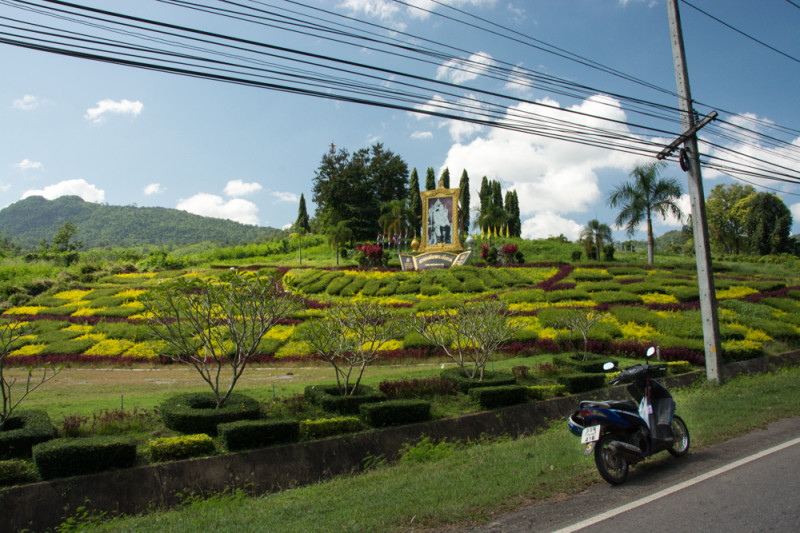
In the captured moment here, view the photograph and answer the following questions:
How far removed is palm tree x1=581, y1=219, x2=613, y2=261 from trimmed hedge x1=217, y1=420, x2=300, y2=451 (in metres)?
36.2

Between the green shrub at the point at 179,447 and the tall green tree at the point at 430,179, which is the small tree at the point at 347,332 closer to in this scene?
the green shrub at the point at 179,447

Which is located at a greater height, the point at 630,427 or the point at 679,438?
the point at 630,427

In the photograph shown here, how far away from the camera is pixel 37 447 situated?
23.4 ft

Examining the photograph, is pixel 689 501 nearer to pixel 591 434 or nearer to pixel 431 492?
pixel 591 434

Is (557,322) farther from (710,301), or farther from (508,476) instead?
(508,476)

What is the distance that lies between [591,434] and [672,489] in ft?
3.13

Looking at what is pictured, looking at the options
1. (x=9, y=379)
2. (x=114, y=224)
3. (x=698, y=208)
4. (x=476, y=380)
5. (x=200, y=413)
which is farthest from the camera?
(x=114, y=224)

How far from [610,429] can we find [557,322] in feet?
38.6

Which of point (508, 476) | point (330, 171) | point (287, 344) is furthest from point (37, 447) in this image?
point (330, 171)

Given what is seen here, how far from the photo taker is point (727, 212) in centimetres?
6606

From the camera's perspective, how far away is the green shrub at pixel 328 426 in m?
8.98

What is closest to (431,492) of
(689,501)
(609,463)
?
(609,463)

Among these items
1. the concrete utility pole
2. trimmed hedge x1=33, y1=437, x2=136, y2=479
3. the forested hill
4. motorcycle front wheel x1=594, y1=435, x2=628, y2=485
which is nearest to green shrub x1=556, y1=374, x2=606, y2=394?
the concrete utility pole

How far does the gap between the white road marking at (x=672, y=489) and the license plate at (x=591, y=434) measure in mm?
788
